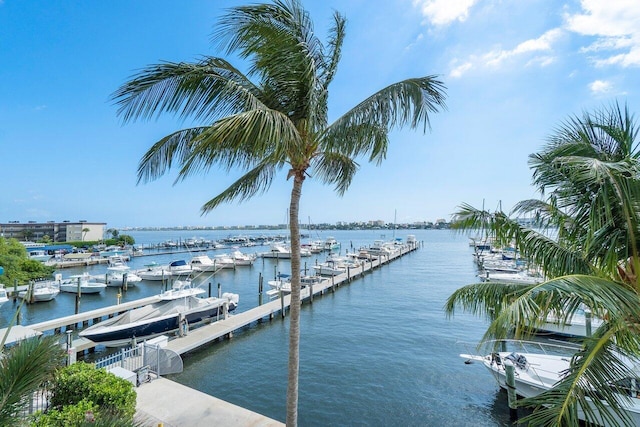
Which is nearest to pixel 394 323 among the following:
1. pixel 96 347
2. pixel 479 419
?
pixel 479 419

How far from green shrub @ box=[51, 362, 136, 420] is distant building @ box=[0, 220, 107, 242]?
350 feet

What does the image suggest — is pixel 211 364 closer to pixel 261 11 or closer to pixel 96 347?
pixel 96 347

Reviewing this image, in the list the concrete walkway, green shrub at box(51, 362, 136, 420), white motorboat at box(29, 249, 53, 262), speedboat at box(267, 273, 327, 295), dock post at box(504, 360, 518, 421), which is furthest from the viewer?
white motorboat at box(29, 249, 53, 262)

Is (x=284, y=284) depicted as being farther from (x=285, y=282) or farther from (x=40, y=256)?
(x=40, y=256)

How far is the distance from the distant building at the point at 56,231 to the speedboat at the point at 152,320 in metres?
95.2

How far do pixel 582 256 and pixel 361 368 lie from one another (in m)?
11.1

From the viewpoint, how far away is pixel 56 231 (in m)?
102

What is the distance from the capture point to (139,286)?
3638cm

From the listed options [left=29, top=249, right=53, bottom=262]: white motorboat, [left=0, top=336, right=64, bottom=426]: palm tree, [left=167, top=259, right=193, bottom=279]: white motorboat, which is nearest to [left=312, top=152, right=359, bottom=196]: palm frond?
[left=0, top=336, right=64, bottom=426]: palm tree

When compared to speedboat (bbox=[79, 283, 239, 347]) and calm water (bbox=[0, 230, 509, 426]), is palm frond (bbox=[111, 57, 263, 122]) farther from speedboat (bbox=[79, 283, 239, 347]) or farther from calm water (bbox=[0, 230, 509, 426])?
speedboat (bbox=[79, 283, 239, 347])

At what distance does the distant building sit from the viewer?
313 feet

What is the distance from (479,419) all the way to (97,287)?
33.0 meters

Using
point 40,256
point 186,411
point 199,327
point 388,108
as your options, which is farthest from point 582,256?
point 40,256

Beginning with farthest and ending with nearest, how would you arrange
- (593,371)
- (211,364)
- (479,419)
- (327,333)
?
(327,333), (211,364), (479,419), (593,371)
